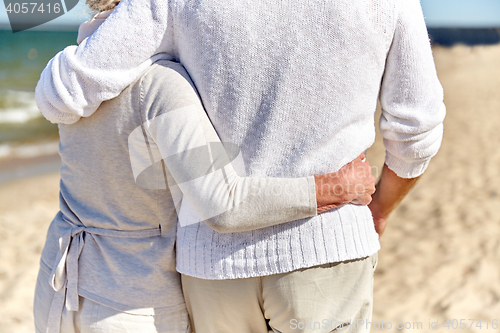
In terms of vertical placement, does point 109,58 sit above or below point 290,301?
above

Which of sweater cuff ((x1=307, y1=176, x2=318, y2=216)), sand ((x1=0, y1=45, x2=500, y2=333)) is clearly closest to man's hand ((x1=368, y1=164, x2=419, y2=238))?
sweater cuff ((x1=307, y1=176, x2=318, y2=216))

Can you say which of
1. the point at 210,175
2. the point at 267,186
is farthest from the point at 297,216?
the point at 210,175

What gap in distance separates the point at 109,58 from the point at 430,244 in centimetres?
337

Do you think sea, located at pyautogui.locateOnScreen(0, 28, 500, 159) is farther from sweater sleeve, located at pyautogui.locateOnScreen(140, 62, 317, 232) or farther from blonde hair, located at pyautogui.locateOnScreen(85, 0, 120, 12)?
sweater sleeve, located at pyautogui.locateOnScreen(140, 62, 317, 232)

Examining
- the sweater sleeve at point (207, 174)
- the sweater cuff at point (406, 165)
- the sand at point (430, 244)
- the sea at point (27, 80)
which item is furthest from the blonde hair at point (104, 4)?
the sea at point (27, 80)

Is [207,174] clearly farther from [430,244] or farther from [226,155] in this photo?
[430,244]

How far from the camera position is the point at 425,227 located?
150 inches

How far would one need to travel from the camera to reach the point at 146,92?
3.09 feet

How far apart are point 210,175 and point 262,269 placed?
277 mm

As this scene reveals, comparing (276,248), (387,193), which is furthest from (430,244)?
(276,248)

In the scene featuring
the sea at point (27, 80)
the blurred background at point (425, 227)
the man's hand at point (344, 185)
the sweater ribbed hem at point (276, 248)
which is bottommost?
the sea at point (27, 80)

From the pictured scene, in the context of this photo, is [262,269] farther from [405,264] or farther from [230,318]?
[405,264]

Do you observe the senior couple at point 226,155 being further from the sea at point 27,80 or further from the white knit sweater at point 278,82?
the sea at point 27,80

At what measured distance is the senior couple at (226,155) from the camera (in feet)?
3.01
